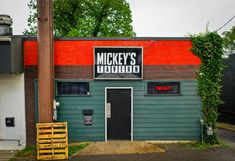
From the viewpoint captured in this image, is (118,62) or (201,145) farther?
(118,62)

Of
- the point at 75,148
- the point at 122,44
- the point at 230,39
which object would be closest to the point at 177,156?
the point at 75,148

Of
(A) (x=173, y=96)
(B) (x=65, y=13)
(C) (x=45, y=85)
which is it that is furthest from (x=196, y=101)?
(B) (x=65, y=13)

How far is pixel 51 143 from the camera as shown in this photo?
1221 centimetres

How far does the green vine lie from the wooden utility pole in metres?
6.35

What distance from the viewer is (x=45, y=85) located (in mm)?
13023

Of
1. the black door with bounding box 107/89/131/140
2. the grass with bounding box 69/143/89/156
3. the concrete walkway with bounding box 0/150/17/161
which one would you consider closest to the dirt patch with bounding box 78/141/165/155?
the grass with bounding box 69/143/89/156

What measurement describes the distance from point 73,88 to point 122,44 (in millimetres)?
2919

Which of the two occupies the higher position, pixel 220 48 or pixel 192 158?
pixel 220 48

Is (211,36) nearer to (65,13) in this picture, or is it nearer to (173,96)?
(173,96)

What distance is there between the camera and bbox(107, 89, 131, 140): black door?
563 inches

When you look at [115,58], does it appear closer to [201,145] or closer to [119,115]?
[119,115]

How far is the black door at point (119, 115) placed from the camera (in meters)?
14.3

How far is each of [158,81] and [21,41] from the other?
6.20 metres

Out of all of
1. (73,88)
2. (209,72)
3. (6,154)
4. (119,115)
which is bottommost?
(6,154)
